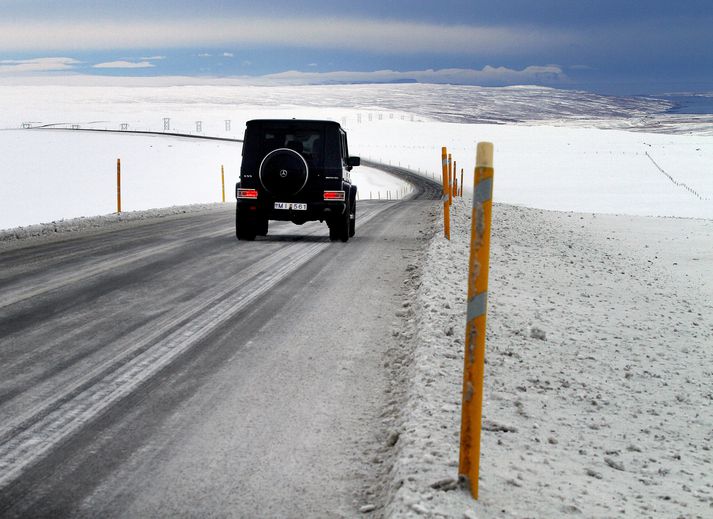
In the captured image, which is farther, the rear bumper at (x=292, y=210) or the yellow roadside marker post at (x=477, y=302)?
the rear bumper at (x=292, y=210)

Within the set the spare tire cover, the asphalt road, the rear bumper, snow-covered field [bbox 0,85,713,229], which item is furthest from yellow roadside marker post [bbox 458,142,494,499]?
snow-covered field [bbox 0,85,713,229]

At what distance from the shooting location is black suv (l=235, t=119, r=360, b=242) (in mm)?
15695

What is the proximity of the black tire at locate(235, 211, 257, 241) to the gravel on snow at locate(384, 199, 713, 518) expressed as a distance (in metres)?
3.92

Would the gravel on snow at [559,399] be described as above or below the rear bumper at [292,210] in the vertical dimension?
below

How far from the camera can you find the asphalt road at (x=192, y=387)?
4.39 metres

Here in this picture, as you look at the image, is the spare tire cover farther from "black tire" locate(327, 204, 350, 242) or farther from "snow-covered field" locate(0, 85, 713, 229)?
"snow-covered field" locate(0, 85, 713, 229)

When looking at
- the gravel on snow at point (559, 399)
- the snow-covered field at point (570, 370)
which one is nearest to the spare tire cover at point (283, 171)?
the snow-covered field at point (570, 370)

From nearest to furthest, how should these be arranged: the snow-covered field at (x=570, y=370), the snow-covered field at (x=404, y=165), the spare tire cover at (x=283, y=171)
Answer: the snow-covered field at (x=570, y=370) < the spare tire cover at (x=283, y=171) < the snow-covered field at (x=404, y=165)

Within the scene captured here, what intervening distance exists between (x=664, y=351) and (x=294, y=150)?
28.0 ft

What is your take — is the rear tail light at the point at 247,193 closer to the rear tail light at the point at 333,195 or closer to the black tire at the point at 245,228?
the black tire at the point at 245,228

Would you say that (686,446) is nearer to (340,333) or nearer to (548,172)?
(340,333)

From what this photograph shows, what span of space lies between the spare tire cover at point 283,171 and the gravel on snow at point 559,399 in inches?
129

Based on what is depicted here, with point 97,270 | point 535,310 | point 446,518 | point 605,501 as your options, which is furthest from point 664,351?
point 97,270

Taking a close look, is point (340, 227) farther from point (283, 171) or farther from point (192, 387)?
point (192, 387)
